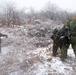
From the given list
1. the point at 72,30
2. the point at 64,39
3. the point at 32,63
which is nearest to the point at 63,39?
the point at 64,39

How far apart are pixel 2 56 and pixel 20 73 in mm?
1931

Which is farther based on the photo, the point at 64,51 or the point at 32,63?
the point at 64,51

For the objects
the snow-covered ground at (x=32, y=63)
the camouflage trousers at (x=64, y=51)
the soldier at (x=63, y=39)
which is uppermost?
the soldier at (x=63, y=39)

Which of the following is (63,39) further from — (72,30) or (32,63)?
(32,63)

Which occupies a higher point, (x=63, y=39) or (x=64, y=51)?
(x=63, y=39)

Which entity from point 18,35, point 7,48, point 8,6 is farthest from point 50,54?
point 8,6

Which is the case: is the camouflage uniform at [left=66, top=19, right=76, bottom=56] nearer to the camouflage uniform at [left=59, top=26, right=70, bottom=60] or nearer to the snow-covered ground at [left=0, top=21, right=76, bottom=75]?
the camouflage uniform at [left=59, top=26, right=70, bottom=60]

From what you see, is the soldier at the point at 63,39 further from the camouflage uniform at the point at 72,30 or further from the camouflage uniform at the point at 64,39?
the camouflage uniform at the point at 72,30

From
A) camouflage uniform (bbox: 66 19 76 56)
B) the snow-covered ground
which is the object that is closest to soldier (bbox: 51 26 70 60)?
camouflage uniform (bbox: 66 19 76 56)

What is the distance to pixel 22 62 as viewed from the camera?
6777 mm

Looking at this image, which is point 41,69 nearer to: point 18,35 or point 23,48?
point 23,48

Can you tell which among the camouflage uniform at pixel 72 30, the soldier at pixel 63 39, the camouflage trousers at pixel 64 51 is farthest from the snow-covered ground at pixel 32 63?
the camouflage uniform at pixel 72 30

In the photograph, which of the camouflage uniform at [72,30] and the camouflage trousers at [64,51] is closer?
the camouflage uniform at [72,30]

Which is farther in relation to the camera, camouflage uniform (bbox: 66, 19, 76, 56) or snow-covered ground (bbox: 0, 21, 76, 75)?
camouflage uniform (bbox: 66, 19, 76, 56)
